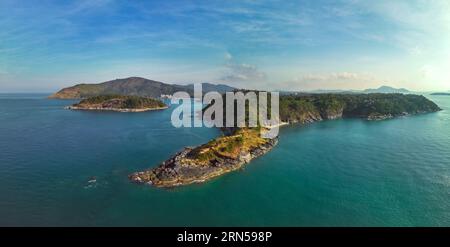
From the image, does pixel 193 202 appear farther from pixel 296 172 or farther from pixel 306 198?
pixel 296 172

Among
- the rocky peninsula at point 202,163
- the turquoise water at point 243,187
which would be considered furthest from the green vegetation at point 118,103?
the rocky peninsula at point 202,163

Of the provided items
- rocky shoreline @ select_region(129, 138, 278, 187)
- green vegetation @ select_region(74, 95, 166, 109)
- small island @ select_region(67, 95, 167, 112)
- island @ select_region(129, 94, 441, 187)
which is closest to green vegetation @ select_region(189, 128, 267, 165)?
island @ select_region(129, 94, 441, 187)

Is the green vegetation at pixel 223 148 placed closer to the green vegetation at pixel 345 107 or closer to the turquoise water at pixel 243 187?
the turquoise water at pixel 243 187
